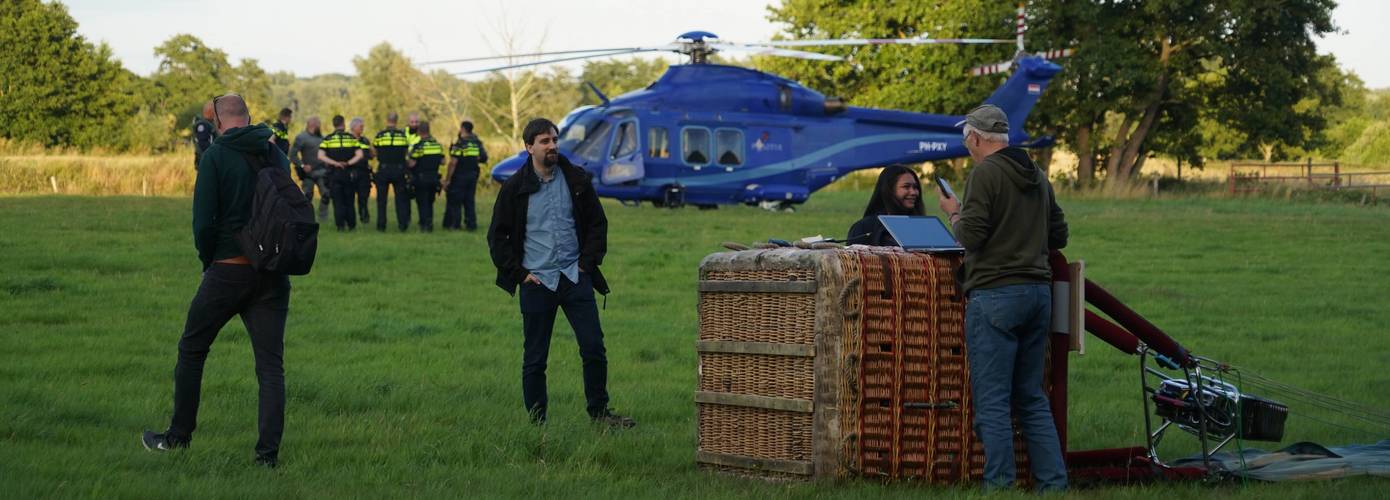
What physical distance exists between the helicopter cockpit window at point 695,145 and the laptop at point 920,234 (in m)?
23.9

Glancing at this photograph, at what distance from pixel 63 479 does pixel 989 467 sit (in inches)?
148

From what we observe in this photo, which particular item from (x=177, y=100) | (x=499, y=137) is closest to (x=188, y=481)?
(x=499, y=137)

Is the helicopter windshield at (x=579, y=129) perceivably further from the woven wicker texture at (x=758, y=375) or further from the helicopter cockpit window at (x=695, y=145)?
the woven wicker texture at (x=758, y=375)

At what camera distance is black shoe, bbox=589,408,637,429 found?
8.12 m

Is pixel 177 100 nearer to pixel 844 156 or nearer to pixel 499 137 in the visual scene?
pixel 499 137

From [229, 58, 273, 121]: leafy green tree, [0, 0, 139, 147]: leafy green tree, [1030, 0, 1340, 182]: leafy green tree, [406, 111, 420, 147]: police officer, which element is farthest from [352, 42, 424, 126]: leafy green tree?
[406, 111, 420, 147]: police officer

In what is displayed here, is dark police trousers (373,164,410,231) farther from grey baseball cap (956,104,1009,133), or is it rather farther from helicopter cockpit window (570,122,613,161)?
→ grey baseball cap (956,104,1009,133)

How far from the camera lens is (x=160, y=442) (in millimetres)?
6934

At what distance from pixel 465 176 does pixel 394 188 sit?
1144mm

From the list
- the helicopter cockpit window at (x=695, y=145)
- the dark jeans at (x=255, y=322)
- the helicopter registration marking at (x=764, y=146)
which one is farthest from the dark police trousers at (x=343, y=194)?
the dark jeans at (x=255, y=322)

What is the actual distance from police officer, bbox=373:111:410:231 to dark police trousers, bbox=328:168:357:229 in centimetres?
40

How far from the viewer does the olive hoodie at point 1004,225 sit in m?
6.12

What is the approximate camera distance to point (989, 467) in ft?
20.5

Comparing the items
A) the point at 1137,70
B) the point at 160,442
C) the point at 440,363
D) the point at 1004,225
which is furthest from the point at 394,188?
the point at 1137,70
